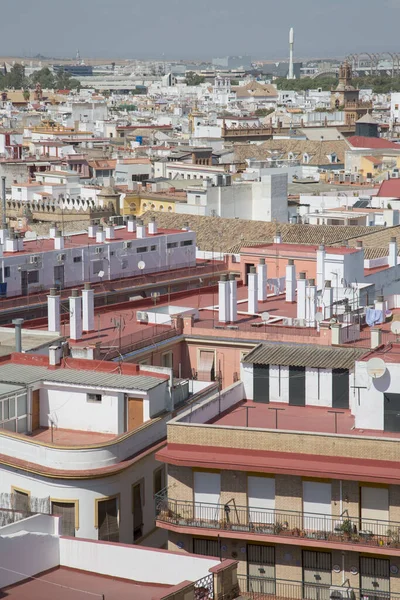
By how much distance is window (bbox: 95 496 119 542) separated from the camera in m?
16.8

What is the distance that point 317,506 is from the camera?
16.0 metres

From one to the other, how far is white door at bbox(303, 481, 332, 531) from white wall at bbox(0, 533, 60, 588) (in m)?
3.04

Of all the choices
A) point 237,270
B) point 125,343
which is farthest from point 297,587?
point 237,270

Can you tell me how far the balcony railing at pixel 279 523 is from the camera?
15.6 metres

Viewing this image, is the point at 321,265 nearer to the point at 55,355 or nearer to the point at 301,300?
the point at 301,300

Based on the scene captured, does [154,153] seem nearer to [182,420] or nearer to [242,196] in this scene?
[242,196]

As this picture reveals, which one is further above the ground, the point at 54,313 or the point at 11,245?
the point at 11,245

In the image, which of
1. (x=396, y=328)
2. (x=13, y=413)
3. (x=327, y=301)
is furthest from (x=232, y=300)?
(x=13, y=413)

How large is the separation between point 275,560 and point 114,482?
7.06ft

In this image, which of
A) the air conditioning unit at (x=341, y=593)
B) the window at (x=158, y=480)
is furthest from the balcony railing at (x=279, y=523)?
the window at (x=158, y=480)

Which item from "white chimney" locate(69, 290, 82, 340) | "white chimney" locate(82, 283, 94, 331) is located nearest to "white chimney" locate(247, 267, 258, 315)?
"white chimney" locate(82, 283, 94, 331)

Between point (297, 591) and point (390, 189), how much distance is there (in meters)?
33.9

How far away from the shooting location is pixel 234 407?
18.7 m

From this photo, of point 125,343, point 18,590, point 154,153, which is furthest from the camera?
point 154,153
